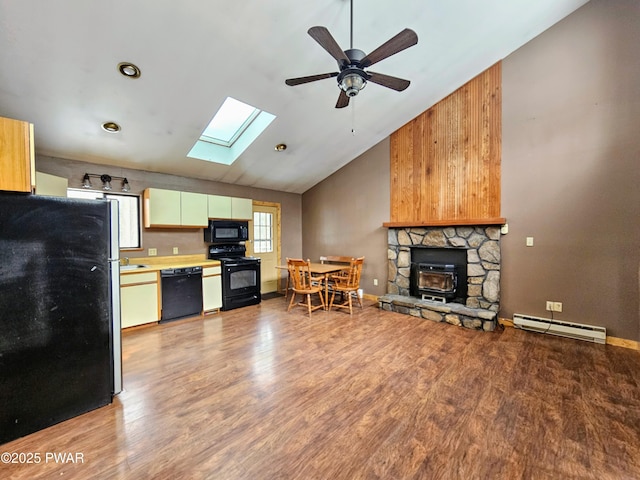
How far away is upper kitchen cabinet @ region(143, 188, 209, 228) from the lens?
13.3 feet

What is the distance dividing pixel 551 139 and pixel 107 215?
16.1 feet

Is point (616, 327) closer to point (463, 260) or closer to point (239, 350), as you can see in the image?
point (463, 260)

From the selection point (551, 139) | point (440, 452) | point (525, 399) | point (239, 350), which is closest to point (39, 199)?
point (239, 350)

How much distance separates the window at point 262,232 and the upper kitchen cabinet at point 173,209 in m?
1.32

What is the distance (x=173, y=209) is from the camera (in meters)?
4.25

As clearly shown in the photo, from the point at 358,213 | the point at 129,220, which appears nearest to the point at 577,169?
the point at 358,213

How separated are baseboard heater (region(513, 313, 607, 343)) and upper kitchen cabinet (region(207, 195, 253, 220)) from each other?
15.2ft

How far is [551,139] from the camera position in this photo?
346 centimetres

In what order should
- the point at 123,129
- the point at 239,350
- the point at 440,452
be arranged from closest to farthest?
1. the point at 440,452
2. the point at 239,350
3. the point at 123,129

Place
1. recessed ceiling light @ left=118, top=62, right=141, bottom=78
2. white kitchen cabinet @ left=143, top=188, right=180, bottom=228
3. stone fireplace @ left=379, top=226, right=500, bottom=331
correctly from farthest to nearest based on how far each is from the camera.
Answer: white kitchen cabinet @ left=143, top=188, right=180, bottom=228 → stone fireplace @ left=379, top=226, right=500, bottom=331 → recessed ceiling light @ left=118, top=62, right=141, bottom=78

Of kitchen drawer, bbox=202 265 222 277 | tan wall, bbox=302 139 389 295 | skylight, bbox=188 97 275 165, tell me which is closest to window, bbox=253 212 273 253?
tan wall, bbox=302 139 389 295

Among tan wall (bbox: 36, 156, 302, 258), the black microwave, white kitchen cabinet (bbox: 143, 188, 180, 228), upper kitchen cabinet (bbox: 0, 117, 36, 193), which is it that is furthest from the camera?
the black microwave

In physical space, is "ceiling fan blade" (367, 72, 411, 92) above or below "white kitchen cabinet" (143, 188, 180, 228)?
above

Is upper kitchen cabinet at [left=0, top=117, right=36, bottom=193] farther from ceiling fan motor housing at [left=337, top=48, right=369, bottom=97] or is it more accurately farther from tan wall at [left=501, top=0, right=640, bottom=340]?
tan wall at [left=501, top=0, right=640, bottom=340]
